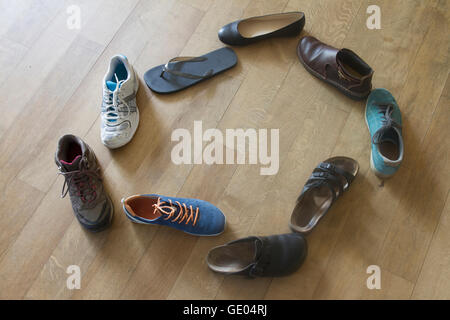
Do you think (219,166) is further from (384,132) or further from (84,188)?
(384,132)

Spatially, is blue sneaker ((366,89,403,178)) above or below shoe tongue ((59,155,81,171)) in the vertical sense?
below

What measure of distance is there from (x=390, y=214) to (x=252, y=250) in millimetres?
491

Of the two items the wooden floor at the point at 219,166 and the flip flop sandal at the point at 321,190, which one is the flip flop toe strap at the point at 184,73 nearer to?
the wooden floor at the point at 219,166

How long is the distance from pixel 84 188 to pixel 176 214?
32cm

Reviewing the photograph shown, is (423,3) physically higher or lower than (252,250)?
higher

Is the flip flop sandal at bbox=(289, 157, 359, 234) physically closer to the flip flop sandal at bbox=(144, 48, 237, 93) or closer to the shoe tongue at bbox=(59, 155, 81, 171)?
the flip flop sandal at bbox=(144, 48, 237, 93)

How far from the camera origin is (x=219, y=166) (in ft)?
4.68

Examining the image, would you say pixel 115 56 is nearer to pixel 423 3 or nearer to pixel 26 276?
pixel 26 276

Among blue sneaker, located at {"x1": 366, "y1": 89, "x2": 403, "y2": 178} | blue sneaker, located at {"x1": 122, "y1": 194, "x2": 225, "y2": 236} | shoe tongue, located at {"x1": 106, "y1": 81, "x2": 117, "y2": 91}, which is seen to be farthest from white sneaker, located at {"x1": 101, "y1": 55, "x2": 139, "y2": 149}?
blue sneaker, located at {"x1": 366, "y1": 89, "x2": 403, "y2": 178}

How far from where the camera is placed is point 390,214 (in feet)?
4.45

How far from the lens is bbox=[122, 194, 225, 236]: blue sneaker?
4.19 ft

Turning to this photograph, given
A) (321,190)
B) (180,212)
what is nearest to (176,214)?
(180,212)

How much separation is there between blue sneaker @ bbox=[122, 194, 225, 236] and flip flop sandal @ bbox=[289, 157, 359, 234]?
0.27 m

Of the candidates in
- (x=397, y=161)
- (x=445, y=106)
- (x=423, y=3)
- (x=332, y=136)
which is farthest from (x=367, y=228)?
(x=423, y=3)
